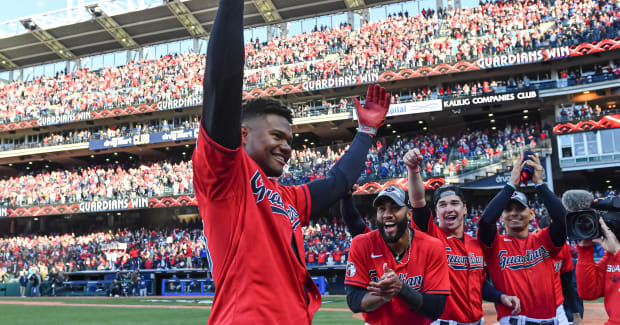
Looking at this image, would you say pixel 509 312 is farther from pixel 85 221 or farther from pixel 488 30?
pixel 85 221

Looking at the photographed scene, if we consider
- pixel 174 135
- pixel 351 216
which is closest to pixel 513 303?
pixel 351 216

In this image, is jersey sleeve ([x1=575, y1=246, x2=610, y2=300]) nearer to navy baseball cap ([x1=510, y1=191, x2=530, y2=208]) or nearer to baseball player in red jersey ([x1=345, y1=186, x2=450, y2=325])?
navy baseball cap ([x1=510, y1=191, x2=530, y2=208])

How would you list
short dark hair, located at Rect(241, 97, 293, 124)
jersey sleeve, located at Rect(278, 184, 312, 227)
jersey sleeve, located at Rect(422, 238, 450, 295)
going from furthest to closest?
1. jersey sleeve, located at Rect(422, 238, 450, 295)
2. jersey sleeve, located at Rect(278, 184, 312, 227)
3. short dark hair, located at Rect(241, 97, 293, 124)

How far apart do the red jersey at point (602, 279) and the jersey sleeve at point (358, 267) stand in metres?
2.01

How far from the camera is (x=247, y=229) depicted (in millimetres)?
2117

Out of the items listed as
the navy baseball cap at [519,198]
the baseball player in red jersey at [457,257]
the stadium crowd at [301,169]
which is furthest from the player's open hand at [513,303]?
the stadium crowd at [301,169]

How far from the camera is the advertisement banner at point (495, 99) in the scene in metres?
29.2

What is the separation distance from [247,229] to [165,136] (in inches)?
1460

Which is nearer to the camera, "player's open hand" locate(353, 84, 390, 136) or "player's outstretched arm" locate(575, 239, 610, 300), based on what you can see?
"player's open hand" locate(353, 84, 390, 136)

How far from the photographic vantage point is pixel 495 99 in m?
29.6

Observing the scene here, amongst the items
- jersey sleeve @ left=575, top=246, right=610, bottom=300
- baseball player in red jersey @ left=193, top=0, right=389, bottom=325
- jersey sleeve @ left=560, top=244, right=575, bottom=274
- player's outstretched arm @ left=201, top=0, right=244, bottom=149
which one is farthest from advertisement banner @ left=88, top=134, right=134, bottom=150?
player's outstretched arm @ left=201, top=0, right=244, bottom=149

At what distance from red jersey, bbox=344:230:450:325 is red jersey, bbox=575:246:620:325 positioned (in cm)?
150

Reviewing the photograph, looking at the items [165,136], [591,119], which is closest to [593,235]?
[591,119]

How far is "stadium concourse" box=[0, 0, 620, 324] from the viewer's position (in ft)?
94.1
